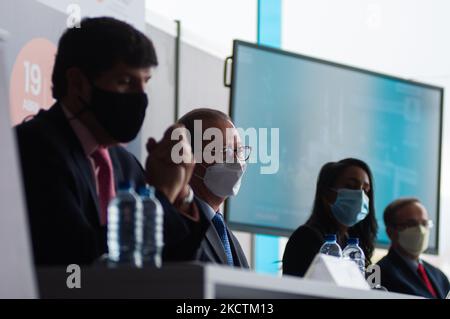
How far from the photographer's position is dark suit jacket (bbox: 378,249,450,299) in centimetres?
338

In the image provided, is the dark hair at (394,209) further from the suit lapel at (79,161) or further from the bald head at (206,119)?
the suit lapel at (79,161)

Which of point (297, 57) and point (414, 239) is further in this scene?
point (297, 57)

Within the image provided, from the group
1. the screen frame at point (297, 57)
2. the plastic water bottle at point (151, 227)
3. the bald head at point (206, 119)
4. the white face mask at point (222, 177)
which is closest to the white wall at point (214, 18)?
the screen frame at point (297, 57)

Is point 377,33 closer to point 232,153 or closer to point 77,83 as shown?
point 232,153

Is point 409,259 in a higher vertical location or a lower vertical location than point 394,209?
lower

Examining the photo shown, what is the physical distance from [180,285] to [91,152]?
543 mm

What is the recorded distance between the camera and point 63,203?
5.52ft

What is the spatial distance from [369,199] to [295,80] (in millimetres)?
1891

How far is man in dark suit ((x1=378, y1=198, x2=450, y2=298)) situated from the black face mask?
174cm

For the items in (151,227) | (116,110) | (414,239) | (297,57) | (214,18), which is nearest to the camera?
(151,227)

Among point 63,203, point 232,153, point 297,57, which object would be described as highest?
point 297,57

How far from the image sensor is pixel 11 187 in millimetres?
1355

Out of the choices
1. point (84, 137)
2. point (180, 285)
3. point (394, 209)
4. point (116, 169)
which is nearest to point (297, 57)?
point (394, 209)

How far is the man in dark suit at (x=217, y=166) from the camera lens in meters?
2.55
